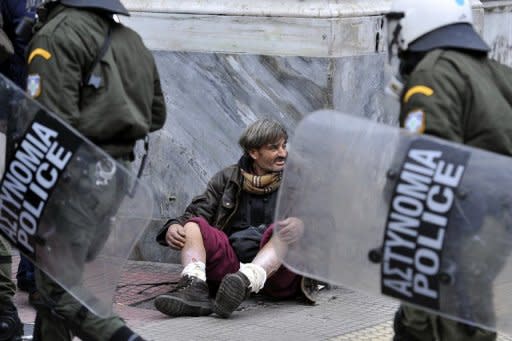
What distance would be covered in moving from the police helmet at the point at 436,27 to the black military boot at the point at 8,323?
7.26 ft

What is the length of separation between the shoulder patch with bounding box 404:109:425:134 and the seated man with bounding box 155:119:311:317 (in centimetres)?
215

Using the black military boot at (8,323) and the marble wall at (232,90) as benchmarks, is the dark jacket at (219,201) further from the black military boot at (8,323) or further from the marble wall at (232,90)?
the black military boot at (8,323)

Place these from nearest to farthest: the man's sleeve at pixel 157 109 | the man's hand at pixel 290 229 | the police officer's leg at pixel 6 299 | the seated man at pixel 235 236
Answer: the man's hand at pixel 290 229
the man's sleeve at pixel 157 109
the police officer's leg at pixel 6 299
the seated man at pixel 235 236

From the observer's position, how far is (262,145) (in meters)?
7.05

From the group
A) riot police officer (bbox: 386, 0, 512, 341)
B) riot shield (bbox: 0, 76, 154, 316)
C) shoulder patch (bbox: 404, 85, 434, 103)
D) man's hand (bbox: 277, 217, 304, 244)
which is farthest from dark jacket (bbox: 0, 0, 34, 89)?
shoulder patch (bbox: 404, 85, 434, 103)

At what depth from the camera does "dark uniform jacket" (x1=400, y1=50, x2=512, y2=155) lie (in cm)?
469

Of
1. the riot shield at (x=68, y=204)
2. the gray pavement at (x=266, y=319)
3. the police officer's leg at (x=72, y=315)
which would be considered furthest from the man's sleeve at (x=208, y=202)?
the riot shield at (x=68, y=204)

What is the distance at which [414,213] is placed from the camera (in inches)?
180

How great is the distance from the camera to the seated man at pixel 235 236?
6.76 meters

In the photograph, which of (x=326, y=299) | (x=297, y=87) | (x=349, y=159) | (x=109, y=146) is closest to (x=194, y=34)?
(x=297, y=87)

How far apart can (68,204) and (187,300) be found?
5.98 feet

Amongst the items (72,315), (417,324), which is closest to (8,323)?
(72,315)

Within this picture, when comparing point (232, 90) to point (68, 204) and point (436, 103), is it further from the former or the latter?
point (436, 103)

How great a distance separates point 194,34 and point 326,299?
5.83ft
